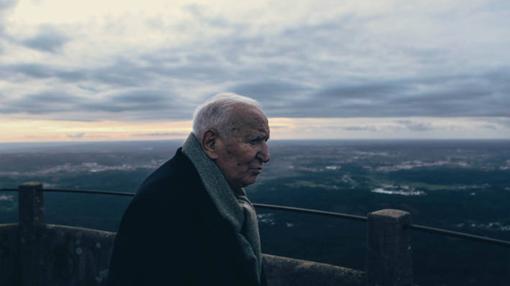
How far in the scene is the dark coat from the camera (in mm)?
1810

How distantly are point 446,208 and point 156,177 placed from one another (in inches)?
4536

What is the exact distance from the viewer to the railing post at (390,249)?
3748 mm

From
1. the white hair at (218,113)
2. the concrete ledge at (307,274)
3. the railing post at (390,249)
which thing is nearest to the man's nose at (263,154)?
the white hair at (218,113)

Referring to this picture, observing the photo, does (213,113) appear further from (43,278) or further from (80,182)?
(80,182)

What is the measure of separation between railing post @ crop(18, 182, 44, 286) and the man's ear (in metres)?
4.68

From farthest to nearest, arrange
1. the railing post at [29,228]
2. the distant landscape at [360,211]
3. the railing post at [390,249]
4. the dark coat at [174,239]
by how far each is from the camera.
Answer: the distant landscape at [360,211]
the railing post at [29,228]
the railing post at [390,249]
the dark coat at [174,239]

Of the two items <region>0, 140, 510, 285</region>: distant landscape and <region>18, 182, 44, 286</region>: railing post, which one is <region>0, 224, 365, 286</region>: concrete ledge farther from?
<region>0, 140, 510, 285</region>: distant landscape

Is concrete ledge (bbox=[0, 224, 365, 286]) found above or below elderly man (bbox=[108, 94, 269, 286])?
below

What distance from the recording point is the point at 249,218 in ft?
6.96

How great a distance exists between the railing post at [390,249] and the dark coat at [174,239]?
216cm

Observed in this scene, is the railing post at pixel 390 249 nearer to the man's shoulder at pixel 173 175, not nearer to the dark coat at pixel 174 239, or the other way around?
the dark coat at pixel 174 239

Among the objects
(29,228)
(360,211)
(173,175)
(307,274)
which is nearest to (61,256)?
(29,228)

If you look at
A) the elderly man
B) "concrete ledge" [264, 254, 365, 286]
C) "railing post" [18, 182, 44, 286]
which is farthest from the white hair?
"railing post" [18, 182, 44, 286]

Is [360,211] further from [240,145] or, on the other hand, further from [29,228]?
[240,145]
